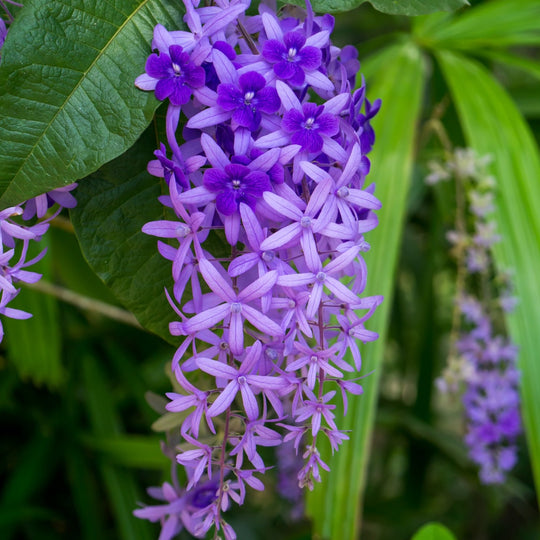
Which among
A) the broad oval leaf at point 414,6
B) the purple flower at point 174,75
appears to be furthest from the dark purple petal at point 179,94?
the broad oval leaf at point 414,6

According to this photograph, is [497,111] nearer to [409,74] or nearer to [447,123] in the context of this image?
[409,74]

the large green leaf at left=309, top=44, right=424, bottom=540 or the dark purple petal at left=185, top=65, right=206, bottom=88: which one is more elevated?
the dark purple petal at left=185, top=65, right=206, bottom=88

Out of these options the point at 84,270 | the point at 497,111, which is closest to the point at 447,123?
the point at 497,111

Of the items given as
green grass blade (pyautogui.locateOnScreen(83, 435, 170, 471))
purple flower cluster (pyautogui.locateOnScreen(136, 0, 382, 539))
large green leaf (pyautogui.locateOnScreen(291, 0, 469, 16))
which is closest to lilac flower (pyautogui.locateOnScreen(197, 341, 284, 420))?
purple flower cluster (pyautogui.locateOnScreen(136, 0, 382, 539))

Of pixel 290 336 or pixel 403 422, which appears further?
pixel 403 422

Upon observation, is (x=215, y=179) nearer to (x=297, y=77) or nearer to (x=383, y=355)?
(x=297, y=77)

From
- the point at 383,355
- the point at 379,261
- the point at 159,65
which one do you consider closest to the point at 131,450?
the point at 383,355

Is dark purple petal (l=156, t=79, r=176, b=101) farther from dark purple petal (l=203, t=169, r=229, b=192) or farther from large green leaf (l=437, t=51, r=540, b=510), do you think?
large green leaf (l=437, t=51, r=540, b=510)
